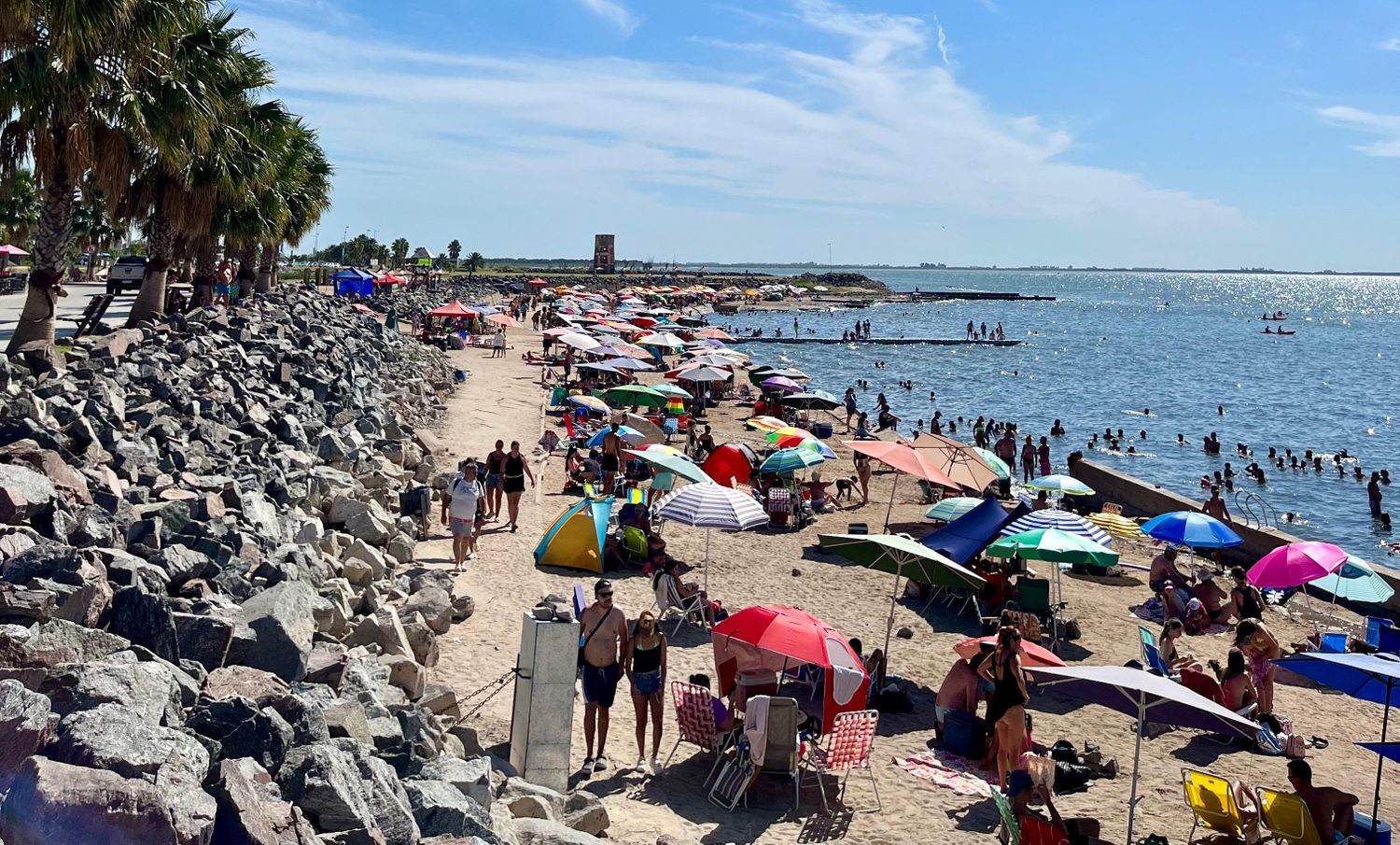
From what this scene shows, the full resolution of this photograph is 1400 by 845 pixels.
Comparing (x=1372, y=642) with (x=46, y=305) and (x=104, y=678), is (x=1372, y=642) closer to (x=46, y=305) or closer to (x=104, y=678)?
(x=104, y=678)

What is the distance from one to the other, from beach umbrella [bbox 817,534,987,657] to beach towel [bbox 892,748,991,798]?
6.75 feet

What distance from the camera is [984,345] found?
257 feet

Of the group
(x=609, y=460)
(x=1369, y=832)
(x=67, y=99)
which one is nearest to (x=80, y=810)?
(x=1369, y=832)

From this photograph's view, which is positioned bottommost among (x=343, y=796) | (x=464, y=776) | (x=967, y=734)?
(x=967, y=734)

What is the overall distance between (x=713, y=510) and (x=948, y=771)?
4507mm

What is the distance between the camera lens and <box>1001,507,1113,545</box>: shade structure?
43.1ft

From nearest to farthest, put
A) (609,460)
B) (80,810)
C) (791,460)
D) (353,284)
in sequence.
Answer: (80,810), (791,460), (609,460), (353,284)

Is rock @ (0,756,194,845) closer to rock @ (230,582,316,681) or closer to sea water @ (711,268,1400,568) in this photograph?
rock @ (230,582,316,681)

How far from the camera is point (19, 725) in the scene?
4.86m

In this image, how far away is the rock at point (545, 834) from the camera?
6.59 meters

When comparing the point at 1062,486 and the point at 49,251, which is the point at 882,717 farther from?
the point at 49,251

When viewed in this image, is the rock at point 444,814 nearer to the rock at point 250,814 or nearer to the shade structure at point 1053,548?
the rock at point 250,814

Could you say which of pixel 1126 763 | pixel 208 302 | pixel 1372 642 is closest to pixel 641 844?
pixel 1126 763

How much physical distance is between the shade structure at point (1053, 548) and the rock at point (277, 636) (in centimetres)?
796
